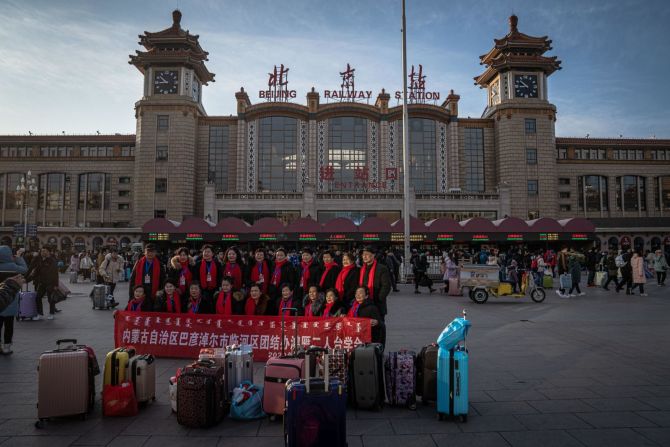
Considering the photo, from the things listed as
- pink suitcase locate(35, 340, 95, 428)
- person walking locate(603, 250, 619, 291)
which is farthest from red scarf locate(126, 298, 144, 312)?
person walking locate(603, 250, 619, 291)

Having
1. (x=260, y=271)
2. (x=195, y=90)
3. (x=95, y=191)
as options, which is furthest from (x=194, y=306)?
(x=95, y=191)

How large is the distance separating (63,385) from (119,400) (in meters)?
0.68

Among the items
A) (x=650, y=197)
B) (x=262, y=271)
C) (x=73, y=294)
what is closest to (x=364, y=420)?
(x=262, y=271)

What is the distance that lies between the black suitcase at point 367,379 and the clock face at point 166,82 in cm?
5046

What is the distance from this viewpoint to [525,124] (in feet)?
165

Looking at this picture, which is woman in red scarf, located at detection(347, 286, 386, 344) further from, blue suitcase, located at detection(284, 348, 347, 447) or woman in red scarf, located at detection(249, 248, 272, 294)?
blue suitcase, located at detection(284, 348, 347, 447)

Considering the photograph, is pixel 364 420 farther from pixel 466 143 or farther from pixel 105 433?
pixel 466 143

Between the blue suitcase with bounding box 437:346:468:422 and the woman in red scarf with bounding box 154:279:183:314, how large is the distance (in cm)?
572

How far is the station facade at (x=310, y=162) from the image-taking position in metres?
46.5

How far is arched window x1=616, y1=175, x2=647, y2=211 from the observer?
182 feet

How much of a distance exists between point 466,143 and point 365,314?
49043 millimetres

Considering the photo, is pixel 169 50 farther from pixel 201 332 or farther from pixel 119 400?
pixel 119 400

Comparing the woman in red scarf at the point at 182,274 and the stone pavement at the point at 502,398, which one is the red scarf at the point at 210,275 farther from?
the stone pavement at the point at 502,398

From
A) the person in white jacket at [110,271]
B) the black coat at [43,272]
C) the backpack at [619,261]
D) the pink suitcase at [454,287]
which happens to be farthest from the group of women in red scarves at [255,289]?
the backpack at [619,261]
